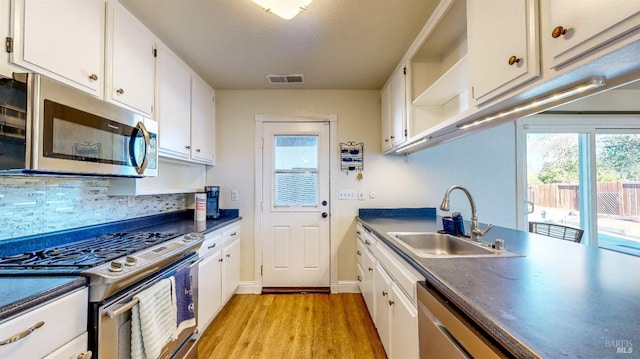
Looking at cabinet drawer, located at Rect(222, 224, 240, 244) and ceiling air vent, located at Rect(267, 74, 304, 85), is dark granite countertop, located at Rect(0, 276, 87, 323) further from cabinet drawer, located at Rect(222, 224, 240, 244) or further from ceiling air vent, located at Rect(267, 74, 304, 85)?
ceiling air vent, located at Rect(267, 74, 304, 85)

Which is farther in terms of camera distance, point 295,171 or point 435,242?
point 295,171

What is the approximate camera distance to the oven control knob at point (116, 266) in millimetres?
1091

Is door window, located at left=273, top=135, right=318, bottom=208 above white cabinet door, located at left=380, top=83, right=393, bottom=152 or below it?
below

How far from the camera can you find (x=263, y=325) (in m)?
2.34

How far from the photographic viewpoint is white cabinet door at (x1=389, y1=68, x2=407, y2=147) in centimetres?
224

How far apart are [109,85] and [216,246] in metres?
1.43

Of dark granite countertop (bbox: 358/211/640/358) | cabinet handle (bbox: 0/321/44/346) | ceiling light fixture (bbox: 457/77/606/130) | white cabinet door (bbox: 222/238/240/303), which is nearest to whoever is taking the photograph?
dark granite countertop (bbox: 358/211/640/358)

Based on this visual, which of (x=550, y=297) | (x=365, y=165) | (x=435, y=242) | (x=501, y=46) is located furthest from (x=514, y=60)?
(x=365, y=165)

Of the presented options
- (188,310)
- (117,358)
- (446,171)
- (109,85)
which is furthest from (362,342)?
(109,85)

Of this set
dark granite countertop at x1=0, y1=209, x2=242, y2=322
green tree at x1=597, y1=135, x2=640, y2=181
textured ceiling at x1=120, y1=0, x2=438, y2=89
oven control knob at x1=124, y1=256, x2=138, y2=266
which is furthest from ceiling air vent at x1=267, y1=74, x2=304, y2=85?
green tree at x1=597, y1=135, x2=640, y2=181

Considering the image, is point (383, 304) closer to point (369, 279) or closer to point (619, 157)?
point (369, 279)

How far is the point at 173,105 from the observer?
2.17m

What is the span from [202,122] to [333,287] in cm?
231

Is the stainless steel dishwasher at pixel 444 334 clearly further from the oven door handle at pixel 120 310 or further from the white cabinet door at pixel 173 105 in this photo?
the white cabinet door at pixel 173 105
